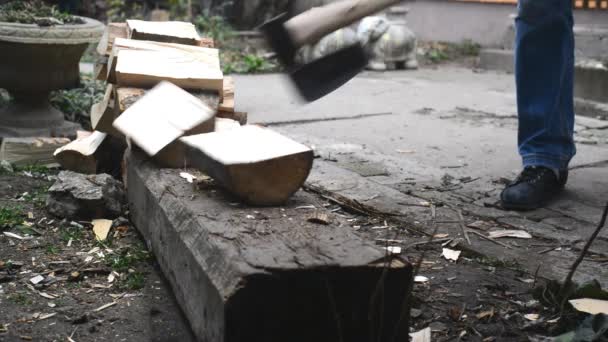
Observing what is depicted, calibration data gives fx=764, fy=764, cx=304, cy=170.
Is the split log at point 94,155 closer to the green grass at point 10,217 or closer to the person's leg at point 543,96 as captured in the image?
the green grass at point 10,217

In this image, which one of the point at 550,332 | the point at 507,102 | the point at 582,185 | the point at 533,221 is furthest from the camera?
the point at 507,102

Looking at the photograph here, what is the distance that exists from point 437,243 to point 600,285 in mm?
625

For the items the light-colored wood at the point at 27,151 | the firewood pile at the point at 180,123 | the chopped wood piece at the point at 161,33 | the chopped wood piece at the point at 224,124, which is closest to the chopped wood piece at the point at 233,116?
the firewood pile at the point at 180,123

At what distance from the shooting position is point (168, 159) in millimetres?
2646

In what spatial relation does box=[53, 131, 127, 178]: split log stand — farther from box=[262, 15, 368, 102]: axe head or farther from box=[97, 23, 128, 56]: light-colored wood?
box=[262, 15, 368, 102]: axe head

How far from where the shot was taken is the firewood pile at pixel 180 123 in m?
2.26

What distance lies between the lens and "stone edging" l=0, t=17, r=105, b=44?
4004mm

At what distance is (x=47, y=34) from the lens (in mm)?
4066

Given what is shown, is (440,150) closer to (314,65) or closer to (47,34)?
(314,65)

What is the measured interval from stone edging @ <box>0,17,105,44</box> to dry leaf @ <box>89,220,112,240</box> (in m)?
1.56

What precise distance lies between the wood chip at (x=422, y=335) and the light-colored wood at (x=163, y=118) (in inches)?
41.9

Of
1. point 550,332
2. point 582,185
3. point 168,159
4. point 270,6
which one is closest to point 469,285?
point 550,332

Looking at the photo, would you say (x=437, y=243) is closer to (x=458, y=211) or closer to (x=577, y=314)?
(x=458, y=211)

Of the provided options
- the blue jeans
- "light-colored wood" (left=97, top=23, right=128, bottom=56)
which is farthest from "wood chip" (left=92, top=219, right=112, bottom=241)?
the blue jeans
